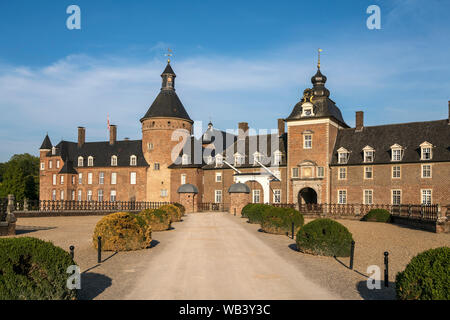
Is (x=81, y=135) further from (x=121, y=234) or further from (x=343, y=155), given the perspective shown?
(x=121, y=234)

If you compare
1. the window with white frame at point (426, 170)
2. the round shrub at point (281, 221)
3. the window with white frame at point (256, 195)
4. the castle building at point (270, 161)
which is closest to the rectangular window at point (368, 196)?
the castle building at point (270, 161)

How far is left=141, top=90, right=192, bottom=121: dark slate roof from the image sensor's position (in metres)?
57.0

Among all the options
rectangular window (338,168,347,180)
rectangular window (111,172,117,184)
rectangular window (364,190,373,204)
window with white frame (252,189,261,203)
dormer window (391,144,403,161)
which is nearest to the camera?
dormer window (391,144,403,161)

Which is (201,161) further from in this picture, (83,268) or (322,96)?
(83,268)

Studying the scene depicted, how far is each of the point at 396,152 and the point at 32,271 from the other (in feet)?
131

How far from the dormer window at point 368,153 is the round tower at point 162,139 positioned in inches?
1007

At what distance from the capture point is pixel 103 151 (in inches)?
2534

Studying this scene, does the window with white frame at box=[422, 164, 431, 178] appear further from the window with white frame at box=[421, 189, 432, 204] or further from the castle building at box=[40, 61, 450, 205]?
the window with white frame at box=[421, 189, 432, 204]

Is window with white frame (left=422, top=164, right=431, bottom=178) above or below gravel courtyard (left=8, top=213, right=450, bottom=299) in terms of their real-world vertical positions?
above

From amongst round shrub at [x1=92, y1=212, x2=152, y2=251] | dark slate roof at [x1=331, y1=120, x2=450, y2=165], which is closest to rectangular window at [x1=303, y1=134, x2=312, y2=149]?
dark slate roof at [x1=331, y1=120, x2=450, y2=165]

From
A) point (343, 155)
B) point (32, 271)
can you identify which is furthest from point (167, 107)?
point (32, 271)

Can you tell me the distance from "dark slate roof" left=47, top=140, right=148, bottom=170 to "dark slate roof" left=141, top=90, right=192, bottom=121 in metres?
6.39

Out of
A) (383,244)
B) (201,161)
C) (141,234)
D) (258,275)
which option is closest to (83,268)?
(141,234)

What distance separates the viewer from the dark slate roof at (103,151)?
61.0 m
